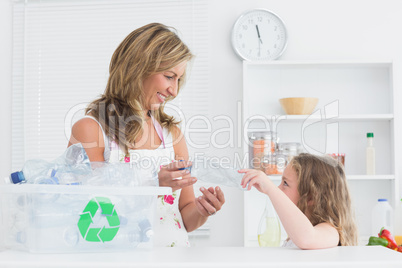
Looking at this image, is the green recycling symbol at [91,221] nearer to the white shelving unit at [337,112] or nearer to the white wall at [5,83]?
the white shelving unit at [337,112]

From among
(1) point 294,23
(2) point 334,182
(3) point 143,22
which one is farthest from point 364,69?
(2) point 334,182

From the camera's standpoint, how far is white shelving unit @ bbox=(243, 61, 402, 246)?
275 cm

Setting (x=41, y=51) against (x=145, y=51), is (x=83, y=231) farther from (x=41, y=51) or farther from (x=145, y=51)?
(x=41, y=51)

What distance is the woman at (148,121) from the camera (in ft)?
4.40

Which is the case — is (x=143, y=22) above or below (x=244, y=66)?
above

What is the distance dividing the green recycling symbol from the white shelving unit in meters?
1.95

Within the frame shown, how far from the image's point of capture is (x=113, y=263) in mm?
705

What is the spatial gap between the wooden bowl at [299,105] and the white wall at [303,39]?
323 millimetres

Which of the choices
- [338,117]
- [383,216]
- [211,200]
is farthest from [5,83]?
[383,216]

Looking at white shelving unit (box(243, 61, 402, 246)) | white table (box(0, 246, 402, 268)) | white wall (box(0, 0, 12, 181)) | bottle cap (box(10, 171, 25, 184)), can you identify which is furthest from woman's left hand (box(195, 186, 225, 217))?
white wall (box(0, 0, 12, 181))

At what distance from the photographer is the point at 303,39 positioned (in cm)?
286

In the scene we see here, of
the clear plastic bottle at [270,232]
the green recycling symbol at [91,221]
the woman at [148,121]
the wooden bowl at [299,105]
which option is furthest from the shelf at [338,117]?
the green recycling symbol at [91,221]

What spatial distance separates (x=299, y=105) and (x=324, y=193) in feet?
4.19

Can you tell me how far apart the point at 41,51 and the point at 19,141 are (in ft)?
1.93
